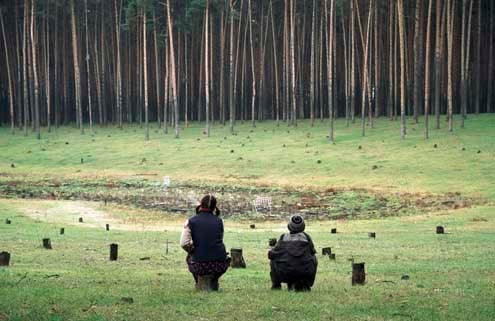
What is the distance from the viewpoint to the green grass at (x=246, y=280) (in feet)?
36.0

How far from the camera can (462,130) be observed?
53781 millimetres

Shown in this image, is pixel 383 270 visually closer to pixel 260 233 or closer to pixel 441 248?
pixel 441 248

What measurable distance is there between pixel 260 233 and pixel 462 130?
1205 inches

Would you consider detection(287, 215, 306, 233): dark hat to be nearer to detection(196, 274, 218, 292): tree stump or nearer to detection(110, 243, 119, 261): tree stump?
detection(196, 274, 218, 292): tree stump

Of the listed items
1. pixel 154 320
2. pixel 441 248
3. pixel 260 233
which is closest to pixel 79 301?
pixel 154 320


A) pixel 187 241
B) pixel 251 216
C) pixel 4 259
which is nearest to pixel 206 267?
pixel 187 241

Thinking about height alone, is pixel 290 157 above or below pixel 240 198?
above

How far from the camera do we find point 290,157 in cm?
4888

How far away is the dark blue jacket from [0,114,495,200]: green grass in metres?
24.2

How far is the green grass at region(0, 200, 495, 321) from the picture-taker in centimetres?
1097

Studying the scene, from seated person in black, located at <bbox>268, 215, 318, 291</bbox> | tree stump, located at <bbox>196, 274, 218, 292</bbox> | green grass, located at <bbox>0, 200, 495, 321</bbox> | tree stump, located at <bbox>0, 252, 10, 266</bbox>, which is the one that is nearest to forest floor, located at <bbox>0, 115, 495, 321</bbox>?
green grass, located at <bbox>0, 200, 495, 321</bbox>

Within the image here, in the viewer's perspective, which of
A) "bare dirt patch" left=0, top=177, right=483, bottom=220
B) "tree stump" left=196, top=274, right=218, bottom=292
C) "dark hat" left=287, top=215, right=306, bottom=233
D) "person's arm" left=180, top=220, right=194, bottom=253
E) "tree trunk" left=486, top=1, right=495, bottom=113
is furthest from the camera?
"tree trunk" left=486, top=1, right=495, bottom=113

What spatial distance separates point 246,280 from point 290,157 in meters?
34.2

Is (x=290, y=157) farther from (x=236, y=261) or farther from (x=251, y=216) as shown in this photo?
(x=236, y=261)
